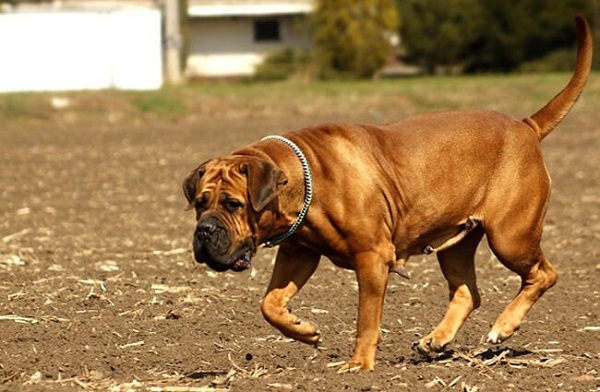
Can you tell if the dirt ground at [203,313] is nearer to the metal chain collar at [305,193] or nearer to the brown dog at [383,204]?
the brown dog at [383,204]

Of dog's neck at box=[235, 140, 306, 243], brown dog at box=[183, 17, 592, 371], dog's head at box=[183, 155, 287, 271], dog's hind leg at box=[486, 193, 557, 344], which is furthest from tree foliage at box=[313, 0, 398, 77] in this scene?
dog's head at box=[183, 155, 287, 271]

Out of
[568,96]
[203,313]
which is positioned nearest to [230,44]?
[203,313]

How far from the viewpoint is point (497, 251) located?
28.4ft

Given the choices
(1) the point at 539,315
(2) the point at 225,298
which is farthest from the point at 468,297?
(2) the point at 225,298

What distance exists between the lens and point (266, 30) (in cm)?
5519

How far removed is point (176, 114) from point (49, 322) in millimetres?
20530

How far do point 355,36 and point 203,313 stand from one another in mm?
33883

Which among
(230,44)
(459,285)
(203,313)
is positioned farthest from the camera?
(230,44)

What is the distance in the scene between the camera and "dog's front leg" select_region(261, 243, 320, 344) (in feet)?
26.3

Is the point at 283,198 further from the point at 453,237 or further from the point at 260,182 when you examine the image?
the point at 453,237

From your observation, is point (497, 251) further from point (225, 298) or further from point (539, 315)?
point (225, 298)

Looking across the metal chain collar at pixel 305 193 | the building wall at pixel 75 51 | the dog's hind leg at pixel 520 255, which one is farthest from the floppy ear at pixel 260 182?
the building wall at pixel 75 51

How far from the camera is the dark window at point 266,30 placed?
5491 cm

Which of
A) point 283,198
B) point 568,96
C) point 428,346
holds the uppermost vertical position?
point 568,96
